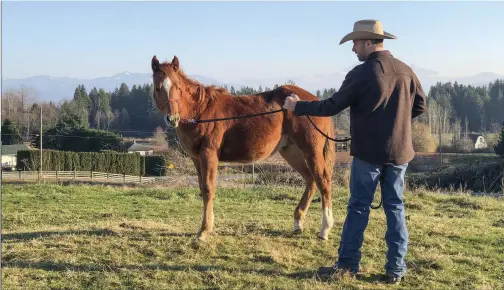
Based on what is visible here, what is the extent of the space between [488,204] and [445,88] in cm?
10400

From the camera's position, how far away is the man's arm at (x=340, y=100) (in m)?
4.68

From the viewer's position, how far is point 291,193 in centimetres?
1276

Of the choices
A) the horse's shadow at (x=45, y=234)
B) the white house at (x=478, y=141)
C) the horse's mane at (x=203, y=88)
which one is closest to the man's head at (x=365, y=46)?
the horse's mane at (x=203, y=88)

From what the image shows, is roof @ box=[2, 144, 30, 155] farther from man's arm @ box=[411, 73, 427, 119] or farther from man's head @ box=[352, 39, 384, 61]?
man's arm @ box=[411, 73, 427, 119]

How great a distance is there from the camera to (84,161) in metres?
42.8

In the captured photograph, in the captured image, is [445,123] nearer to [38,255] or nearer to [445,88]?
[445,88]

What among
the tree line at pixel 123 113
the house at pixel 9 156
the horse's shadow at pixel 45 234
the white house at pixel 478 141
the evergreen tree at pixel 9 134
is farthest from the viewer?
the white house at pixel 478 141

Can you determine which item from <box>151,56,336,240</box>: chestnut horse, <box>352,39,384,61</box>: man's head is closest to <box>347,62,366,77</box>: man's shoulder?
<box>352,39,384,61</box>: man's head

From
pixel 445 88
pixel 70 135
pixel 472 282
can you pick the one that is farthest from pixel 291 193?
pixel 445 88

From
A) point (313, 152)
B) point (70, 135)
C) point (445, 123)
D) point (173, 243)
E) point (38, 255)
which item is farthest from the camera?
point (445, 123)

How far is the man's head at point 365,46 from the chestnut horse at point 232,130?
1.88 m

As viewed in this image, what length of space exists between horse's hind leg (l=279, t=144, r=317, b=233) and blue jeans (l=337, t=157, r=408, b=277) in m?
2.11

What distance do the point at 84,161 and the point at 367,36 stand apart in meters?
41.8

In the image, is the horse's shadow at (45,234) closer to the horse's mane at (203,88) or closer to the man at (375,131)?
the horse's mane at (203,88)
